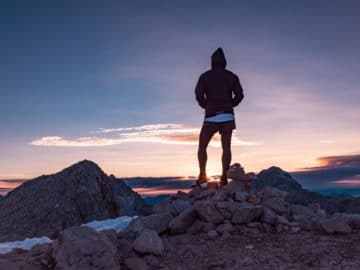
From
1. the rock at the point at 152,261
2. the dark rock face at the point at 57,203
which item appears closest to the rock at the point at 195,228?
the rock at the point at 152,261

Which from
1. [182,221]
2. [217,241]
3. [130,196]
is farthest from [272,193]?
[130,196]

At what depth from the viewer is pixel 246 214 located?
10.0 meters

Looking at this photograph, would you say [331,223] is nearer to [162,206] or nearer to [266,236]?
[266,236]

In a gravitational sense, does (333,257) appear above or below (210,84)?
below

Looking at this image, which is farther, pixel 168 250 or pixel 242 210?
pixel 242 210

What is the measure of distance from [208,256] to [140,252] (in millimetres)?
1134

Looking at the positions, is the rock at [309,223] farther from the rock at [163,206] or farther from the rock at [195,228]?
the rock at [163,206]

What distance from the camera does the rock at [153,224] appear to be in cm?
1017

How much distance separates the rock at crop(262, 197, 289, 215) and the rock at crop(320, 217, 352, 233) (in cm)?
110

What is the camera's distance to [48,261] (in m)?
8.17

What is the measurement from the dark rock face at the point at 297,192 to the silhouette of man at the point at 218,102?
21.3 metres

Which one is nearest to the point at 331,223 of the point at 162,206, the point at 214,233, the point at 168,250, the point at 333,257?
the point at 333,257

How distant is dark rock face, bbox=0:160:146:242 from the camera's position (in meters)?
16.0

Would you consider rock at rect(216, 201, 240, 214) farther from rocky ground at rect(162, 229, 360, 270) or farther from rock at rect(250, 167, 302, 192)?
rock at rect(250, 167, 302, 192)
